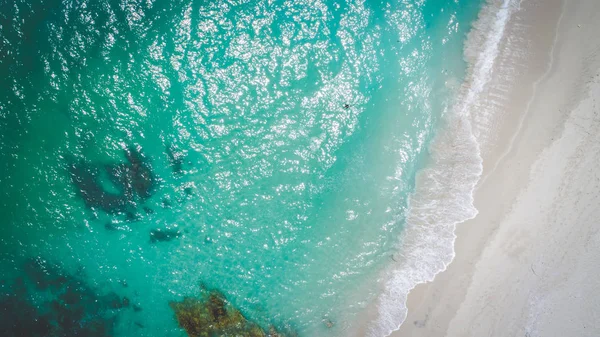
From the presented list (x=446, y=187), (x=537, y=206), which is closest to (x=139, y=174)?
(x=446, y=187)

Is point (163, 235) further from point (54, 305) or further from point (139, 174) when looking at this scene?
point (54, 305)

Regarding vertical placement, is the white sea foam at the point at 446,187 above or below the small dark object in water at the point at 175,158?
below

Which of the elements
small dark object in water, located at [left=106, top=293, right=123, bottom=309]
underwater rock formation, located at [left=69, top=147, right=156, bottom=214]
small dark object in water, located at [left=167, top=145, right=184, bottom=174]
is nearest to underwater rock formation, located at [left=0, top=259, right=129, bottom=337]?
small dark object in water, located at [left=106, top=293, right=123, bottom=309]

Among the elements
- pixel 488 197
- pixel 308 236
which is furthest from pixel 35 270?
pixel 488 197

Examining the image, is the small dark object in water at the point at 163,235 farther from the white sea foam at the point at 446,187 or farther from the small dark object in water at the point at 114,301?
the white sea foam at the point at 446,187

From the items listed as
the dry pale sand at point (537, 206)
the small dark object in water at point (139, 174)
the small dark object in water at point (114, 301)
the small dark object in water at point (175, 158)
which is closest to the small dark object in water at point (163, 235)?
the small dark object in water at point (139, 174)

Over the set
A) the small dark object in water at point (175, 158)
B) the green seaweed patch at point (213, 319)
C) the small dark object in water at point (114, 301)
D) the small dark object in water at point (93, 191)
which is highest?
the small dark object in water at point (93, 191)
